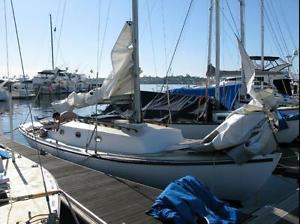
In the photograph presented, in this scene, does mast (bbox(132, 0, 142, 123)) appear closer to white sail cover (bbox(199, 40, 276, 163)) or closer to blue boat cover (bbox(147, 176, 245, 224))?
white sail cover (bbox(199, 40, 276, 163))

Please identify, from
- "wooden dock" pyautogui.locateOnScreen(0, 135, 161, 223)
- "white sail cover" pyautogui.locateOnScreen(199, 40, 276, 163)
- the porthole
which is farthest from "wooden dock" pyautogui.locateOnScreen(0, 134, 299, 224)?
the porthole

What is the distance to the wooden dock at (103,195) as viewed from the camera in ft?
20.2

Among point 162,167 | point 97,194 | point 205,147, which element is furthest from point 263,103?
point 97,194

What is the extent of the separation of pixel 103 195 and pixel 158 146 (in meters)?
2.73

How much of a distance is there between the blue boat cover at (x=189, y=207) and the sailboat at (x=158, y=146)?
2.06 m

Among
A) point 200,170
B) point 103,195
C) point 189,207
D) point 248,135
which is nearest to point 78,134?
point 103,195

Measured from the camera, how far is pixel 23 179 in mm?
7887

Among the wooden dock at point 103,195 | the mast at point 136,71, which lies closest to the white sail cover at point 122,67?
the mast at point 136,71

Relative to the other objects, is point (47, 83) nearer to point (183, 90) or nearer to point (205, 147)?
point (183, 90)

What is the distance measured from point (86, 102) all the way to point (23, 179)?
568 centimetres

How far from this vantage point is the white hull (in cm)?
815

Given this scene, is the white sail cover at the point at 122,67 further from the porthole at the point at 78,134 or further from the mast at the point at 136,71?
the porthole at the point at 78,134

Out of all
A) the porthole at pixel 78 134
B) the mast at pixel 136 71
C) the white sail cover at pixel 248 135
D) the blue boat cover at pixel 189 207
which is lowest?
the blue boat cover at pixel 189 207

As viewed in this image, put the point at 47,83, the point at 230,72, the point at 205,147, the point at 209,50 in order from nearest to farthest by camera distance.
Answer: the point at 205,147 → the point at 209,50 → the point at 230,72 → the point at 47,83
